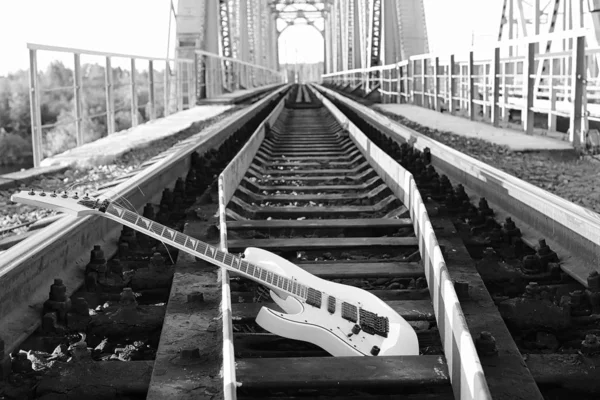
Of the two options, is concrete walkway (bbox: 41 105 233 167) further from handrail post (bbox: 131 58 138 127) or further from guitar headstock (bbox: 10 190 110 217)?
guitar headstock (bbox: 10 190 110 217)

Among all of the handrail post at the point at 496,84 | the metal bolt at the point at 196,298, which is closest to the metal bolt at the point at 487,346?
the metal bolt at the point at 196,298

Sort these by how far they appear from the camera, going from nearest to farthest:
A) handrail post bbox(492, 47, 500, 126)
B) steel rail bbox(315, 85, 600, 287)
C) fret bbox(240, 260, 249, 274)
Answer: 1. fret bbox(240, 260, 249, 274)
2. steel rail bbox(315, 85, 600, 287)
3. handrail post bbox(492, 47, 500, 126)

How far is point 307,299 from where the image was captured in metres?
2.53

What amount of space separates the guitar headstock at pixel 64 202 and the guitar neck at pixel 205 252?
0.04 meters

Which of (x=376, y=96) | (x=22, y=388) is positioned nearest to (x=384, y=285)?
(x=22, y=388)

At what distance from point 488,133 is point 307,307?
733cm

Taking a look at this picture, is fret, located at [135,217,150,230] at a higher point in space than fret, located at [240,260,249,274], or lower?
higher

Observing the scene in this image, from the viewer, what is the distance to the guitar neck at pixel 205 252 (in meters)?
2.49

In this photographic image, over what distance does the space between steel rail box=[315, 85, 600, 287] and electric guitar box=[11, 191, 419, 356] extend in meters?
0.97

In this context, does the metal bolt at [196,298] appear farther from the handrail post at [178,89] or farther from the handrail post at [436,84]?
the handrail post at [178,89]

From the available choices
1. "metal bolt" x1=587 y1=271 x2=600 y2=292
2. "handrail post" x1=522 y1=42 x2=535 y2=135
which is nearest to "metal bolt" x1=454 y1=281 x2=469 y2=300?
"metal bolt" x1=587 y1=271 x2=600 y2=292

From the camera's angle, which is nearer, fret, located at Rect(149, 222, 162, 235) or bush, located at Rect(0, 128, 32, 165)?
fret, located at Rect(149, 222, 162, 235)

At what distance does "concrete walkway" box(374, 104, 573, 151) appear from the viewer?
762 centimetres

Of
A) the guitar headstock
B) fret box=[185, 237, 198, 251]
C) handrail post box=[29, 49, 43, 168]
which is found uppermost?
handrail post box=[29, 49, 43, 168]
